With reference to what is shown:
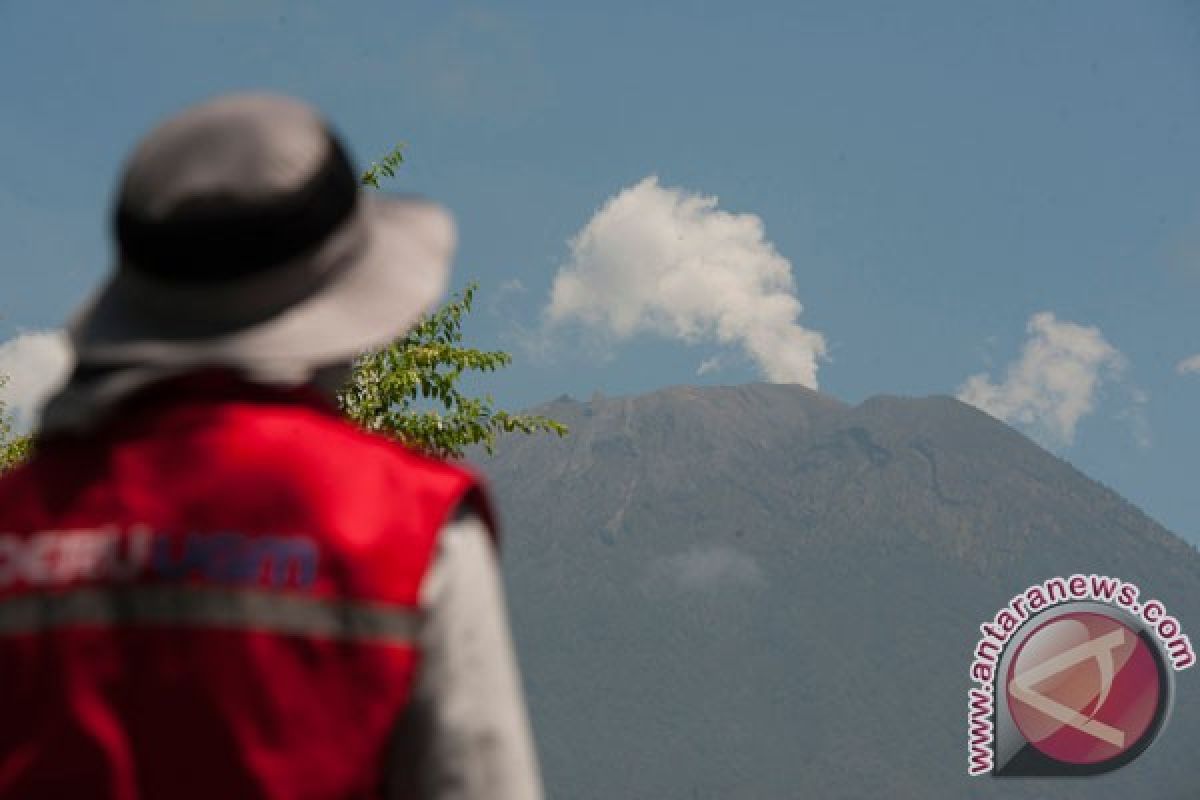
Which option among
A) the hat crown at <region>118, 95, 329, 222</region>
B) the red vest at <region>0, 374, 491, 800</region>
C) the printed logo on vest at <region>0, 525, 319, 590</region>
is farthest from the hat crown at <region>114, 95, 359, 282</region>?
the printed logo on vest at <region>0, 525, 319, 590</region>

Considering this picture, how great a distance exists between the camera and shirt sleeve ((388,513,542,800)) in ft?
5.45

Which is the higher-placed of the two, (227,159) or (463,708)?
(227,159)

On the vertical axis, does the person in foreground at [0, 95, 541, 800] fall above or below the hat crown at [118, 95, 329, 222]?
below

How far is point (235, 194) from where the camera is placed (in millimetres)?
1812

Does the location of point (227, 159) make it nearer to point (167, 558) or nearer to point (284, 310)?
point (284, 310)

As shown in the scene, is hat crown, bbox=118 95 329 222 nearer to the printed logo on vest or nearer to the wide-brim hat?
→ the wide-brim hat

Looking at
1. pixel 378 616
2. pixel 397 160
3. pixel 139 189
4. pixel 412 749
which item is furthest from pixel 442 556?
pixel 397 160

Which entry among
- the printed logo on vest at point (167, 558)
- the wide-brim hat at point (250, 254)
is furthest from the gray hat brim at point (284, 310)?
the printed logo on vest at point (167, 558)

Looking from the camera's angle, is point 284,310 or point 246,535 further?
point 284,310

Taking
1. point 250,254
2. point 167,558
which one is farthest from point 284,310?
point 167,558

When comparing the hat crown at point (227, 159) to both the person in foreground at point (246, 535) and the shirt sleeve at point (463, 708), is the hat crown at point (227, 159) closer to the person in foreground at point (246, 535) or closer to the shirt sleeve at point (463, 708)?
the person in foreground at point (246, 535)

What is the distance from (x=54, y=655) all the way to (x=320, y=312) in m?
0.46

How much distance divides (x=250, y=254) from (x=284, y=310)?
0.24 ft

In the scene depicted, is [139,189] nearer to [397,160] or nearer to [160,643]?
[160,643]
